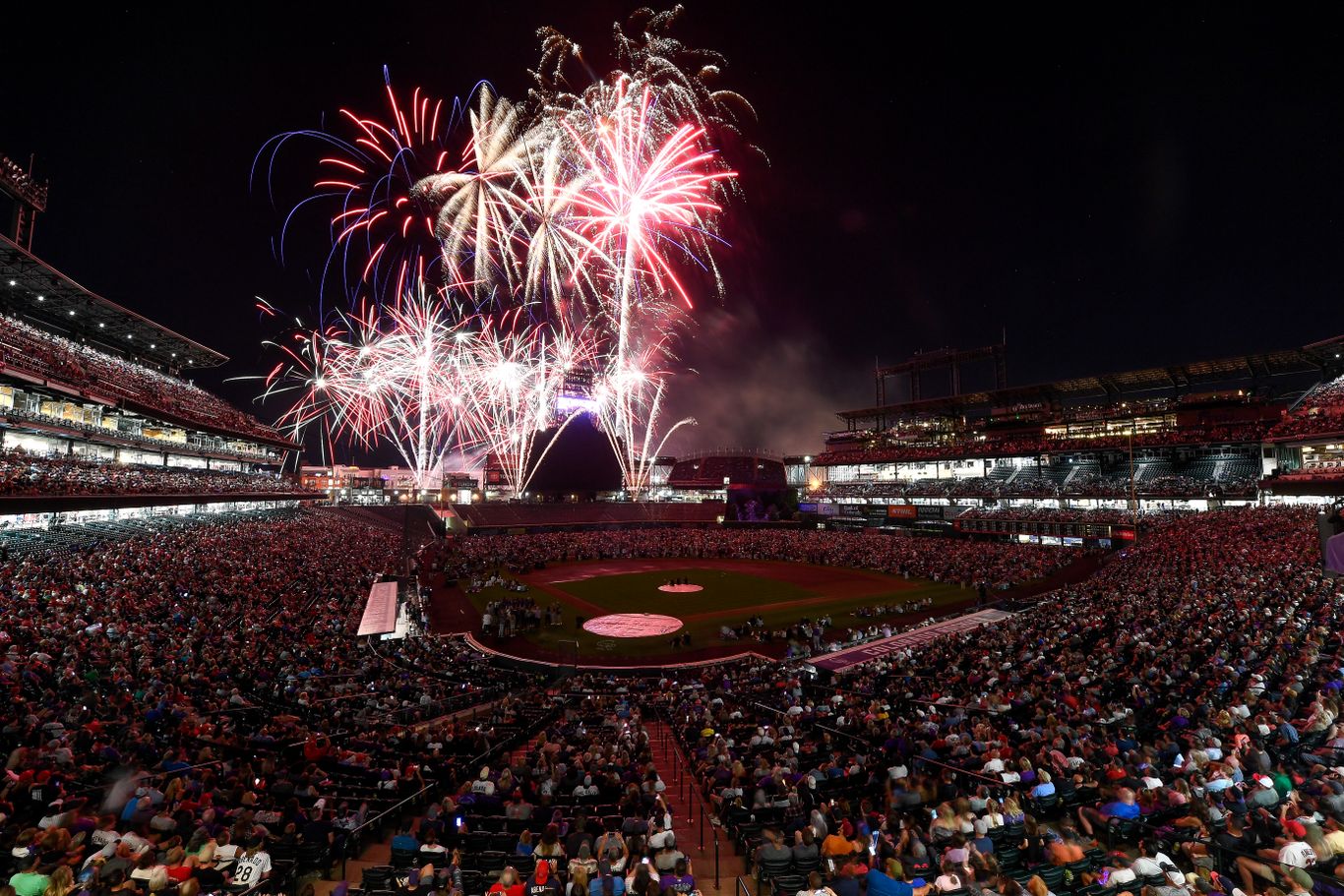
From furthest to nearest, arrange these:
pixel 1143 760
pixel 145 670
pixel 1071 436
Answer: pixel 1071 436, pixel 145 670, pixel 1143 760

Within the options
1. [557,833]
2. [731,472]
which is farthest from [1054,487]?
[557,833]

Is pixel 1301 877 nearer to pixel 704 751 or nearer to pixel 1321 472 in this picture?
pixel 704 751

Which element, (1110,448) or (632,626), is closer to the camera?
(632,626)

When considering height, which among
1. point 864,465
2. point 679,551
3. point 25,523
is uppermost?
point 864,465

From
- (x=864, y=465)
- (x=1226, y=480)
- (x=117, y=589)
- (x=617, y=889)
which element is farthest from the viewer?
(x=864, y=465)

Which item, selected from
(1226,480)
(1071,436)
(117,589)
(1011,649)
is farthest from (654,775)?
(1071,436)

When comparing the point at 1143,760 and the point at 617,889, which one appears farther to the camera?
the point at 1143,760

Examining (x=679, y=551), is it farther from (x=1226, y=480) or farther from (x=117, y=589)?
(x=1226, y=480)
